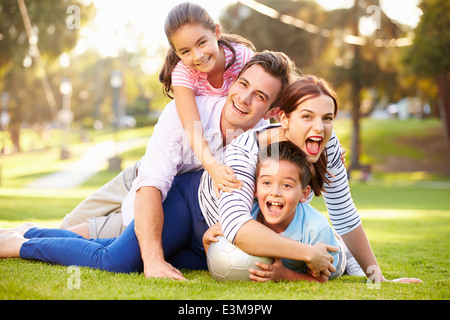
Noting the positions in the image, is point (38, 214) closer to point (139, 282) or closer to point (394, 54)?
point (139, 282)

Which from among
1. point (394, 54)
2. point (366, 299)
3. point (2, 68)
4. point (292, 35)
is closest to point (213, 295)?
point (366, 299)

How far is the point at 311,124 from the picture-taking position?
360 cm

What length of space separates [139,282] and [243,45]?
2.52 meters

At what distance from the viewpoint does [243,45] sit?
4953 millimetres

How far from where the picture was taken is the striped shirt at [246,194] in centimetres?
339

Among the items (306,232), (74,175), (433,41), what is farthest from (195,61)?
(74,175)

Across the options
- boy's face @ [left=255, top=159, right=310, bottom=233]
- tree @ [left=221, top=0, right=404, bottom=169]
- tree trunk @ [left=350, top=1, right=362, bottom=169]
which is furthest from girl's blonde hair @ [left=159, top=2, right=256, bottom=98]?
tree trunk @ [left=350, top=1, right=362, bottom=169]

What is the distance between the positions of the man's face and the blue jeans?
66 centimetres

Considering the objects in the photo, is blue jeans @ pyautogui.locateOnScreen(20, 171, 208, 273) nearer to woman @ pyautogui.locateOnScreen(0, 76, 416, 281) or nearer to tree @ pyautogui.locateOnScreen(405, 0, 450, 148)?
woman @ pyautogui.locateOnScreen(0, 76, 416, 281)

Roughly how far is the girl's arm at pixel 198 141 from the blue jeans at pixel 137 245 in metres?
0.41

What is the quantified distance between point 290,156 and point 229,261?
816mm

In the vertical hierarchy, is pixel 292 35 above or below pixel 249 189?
above

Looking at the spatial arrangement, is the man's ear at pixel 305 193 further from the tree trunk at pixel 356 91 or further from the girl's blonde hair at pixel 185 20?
the tree trunk at pixel 356 91

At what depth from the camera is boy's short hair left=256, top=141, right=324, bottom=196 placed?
3.58 meters
